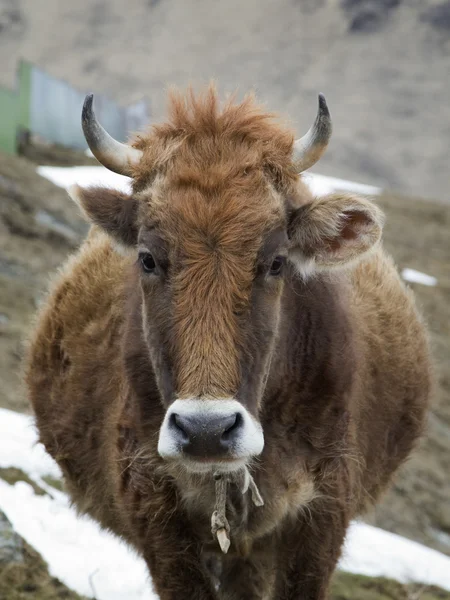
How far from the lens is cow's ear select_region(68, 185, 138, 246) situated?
452cm

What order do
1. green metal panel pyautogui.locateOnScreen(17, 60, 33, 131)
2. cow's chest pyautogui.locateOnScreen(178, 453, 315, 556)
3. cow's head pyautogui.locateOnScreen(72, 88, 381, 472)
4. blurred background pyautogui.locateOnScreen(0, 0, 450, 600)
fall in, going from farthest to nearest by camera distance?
blurred background pyautogui.locateOnScreen(0, 0, 450, 600), green metal panel pyautogui.locateOnScreen(17, 60, 33, 131), cow's chest pyautogui.locateOnScreen(178, 453, 315, 556), cow's head pyautogui.locateOnScreen(72, 88, 381, 472)

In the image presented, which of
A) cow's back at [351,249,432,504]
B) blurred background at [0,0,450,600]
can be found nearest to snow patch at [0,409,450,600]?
cow's back at [351,249,432,504]

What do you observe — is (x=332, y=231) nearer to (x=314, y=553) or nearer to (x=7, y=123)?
(x=314, y=553)

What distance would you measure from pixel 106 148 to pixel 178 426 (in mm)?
1513

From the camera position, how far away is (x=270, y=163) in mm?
4305

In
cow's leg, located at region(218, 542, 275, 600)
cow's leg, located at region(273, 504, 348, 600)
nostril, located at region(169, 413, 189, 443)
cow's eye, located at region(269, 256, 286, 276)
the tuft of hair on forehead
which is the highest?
the tuft of hair on forehead

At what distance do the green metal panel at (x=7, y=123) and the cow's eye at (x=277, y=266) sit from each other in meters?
14.9

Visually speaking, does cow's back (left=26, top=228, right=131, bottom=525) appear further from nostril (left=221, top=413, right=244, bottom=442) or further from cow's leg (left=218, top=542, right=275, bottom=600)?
nostril (left=221, top=413, right=244, bottom=442)

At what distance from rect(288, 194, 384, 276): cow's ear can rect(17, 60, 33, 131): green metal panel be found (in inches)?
642

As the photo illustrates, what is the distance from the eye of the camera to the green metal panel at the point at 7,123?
60.6ft

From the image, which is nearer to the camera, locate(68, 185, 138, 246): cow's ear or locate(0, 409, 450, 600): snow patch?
locate(68, 185, 138, 246): cow's ear

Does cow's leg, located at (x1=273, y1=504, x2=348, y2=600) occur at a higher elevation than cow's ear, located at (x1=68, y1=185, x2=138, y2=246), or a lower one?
lower

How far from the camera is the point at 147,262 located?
13.7 ft

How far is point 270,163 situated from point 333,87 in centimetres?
5305
